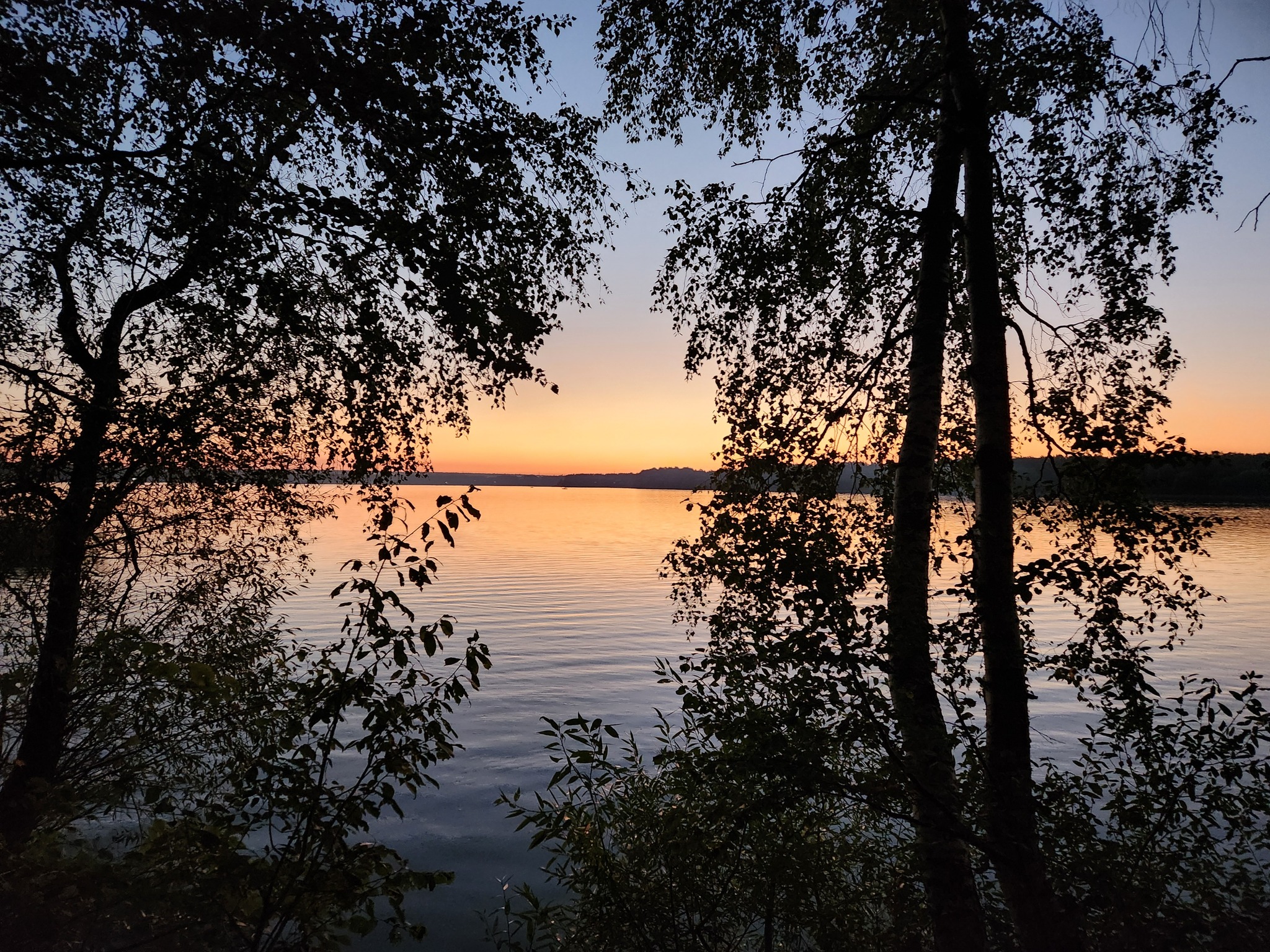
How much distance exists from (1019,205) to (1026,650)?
6.24 m

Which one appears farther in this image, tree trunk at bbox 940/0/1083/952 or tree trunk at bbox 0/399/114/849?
tree trunk at bbox 0/399/114/849

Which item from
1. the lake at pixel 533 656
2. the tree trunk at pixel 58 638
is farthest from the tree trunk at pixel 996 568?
the tree trunk at pixel 58 638

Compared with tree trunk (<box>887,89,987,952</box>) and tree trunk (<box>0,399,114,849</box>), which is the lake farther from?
tree trunk (<box>0,399,114,849</box>)

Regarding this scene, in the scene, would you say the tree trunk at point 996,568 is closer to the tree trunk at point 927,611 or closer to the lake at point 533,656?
the tree trunk at point 927,611

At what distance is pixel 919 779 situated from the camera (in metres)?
5.80

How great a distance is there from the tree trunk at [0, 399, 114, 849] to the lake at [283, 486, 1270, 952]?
15.5 feet

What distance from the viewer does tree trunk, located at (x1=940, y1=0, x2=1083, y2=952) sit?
615 centimetres

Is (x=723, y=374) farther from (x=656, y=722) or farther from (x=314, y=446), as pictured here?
(x=656, y=722)

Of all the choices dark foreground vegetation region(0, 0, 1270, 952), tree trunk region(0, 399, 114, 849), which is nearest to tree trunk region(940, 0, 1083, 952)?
dark foreground vegetation region(0, 0, 1270, 952)

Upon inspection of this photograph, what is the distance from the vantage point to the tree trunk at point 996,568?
242 inches

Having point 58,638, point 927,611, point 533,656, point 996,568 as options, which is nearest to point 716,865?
point 927,611

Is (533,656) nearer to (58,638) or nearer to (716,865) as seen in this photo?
(58,638)

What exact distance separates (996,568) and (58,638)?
1154 centimetres

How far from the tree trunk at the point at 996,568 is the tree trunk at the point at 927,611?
0.36m
